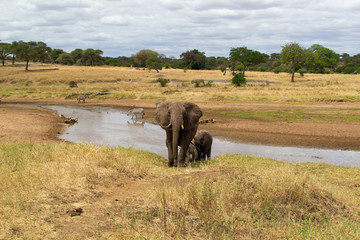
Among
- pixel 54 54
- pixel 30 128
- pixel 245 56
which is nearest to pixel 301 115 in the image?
pixel 30 128

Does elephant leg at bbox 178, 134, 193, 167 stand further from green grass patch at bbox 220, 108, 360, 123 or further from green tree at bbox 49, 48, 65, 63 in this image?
green tree at bbox 49, 48, 65, 63

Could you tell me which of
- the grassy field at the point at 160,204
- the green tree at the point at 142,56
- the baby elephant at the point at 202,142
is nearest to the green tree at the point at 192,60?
the green tree at the point at 142,56

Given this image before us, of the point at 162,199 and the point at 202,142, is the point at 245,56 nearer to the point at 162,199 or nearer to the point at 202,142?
the point at 202,142

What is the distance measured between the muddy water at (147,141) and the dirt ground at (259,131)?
3.09ft

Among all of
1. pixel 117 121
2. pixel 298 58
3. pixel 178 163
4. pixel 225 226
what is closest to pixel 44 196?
pixel 225 226

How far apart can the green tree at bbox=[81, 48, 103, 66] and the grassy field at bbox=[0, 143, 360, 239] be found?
79738 millimetres

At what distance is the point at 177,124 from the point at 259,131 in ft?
34.3

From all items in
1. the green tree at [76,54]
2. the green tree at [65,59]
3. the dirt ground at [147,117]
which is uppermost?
the green tree at [76,54]

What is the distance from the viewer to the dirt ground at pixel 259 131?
55.9 feet

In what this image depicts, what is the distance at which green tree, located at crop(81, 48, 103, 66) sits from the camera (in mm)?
85000

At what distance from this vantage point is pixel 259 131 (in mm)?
20062

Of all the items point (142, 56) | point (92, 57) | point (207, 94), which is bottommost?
point (207, 94)

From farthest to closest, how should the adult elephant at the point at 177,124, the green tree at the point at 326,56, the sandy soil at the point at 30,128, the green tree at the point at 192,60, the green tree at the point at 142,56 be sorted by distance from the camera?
the green tree at the point at 142,56
the green tree at the point at 192,60
the green tree at the point at 326,56
the sandy soil at the point at 30,128
the adult elephant at the point at 177,124

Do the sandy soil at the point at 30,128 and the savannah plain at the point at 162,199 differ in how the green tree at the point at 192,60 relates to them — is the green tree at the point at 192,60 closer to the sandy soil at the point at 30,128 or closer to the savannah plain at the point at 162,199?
the sandy soil at the point at 30,128
